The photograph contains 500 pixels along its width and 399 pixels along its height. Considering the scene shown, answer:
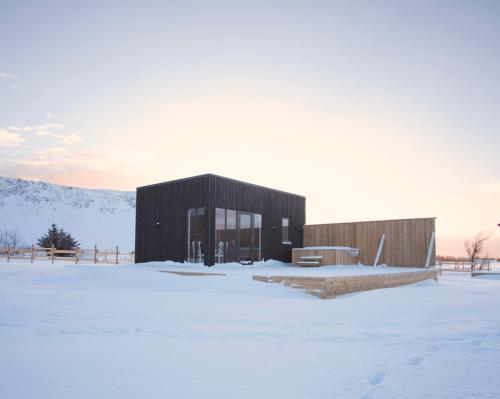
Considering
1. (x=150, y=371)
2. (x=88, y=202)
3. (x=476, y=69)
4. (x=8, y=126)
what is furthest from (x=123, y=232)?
(x=150, y=371)

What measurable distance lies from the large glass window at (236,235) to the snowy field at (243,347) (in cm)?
633

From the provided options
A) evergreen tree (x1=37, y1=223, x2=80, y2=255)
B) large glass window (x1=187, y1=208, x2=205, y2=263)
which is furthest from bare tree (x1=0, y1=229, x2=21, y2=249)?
large glass window (x1=187, y1=208, x2=205, y2=263)

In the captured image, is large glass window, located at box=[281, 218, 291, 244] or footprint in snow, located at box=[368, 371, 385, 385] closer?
footprint in snow, located at box=[368, 371, 385, 385]

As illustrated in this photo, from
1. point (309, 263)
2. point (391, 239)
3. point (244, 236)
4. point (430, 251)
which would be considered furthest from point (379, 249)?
point (244, 236)

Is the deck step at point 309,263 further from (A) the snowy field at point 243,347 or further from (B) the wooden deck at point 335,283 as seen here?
(A) the snowy field at point 243,347

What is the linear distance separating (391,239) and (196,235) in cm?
795

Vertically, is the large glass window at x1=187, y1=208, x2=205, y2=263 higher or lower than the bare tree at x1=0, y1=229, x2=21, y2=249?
higher

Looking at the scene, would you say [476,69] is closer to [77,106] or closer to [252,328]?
[252,328]

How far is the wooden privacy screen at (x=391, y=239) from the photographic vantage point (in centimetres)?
1466

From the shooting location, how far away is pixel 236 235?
48.7ft

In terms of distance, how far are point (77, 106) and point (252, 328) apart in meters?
11.5

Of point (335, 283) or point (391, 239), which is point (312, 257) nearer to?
point (391, 239)

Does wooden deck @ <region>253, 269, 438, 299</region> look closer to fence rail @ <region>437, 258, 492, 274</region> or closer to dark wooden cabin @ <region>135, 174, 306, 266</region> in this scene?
dark wooden cabin @ <region>135, 174, 306, 266</region>

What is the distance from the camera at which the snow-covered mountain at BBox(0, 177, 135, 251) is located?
6000 cm
